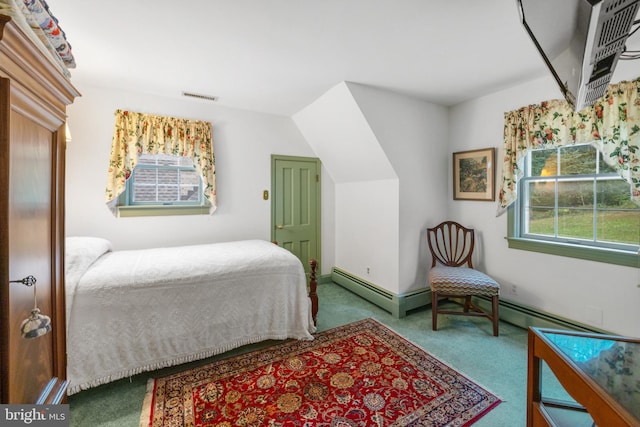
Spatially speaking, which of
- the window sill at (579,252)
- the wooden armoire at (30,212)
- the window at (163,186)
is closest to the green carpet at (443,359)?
the window sill at (579,252)

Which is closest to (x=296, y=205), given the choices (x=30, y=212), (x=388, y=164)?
(x=388, y=164)

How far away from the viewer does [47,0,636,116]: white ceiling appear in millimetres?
1720

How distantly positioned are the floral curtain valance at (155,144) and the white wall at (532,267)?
306 cm

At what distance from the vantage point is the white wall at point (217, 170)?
285cm

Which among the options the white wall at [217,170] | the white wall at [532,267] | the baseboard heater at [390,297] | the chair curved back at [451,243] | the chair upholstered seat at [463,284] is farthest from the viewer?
the chair curved back at [451,243]

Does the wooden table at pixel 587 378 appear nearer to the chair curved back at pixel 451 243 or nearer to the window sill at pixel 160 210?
the chair curved back at pixel 451 243

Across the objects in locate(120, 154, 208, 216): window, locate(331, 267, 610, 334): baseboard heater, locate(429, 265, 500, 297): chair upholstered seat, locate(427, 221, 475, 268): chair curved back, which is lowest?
locate(331, 267, 610, 334): baseboard heater

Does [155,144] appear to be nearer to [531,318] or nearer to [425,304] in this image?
[425,304]

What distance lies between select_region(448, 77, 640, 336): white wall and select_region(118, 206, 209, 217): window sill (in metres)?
3.20

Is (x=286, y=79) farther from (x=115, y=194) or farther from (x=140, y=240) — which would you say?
(x=140, y=240)

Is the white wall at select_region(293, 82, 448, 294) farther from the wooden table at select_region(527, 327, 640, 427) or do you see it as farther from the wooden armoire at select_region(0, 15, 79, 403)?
the wooden armoire at select_region(0, 15, 79, 403)

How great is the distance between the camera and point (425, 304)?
131 inches

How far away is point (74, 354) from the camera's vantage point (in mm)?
1794

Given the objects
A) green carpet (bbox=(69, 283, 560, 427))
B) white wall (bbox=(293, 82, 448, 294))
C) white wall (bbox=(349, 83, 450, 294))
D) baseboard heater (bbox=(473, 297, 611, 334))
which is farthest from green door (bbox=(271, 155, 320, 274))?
baseboard heater (bbox=(473, 297, 611, 334))
